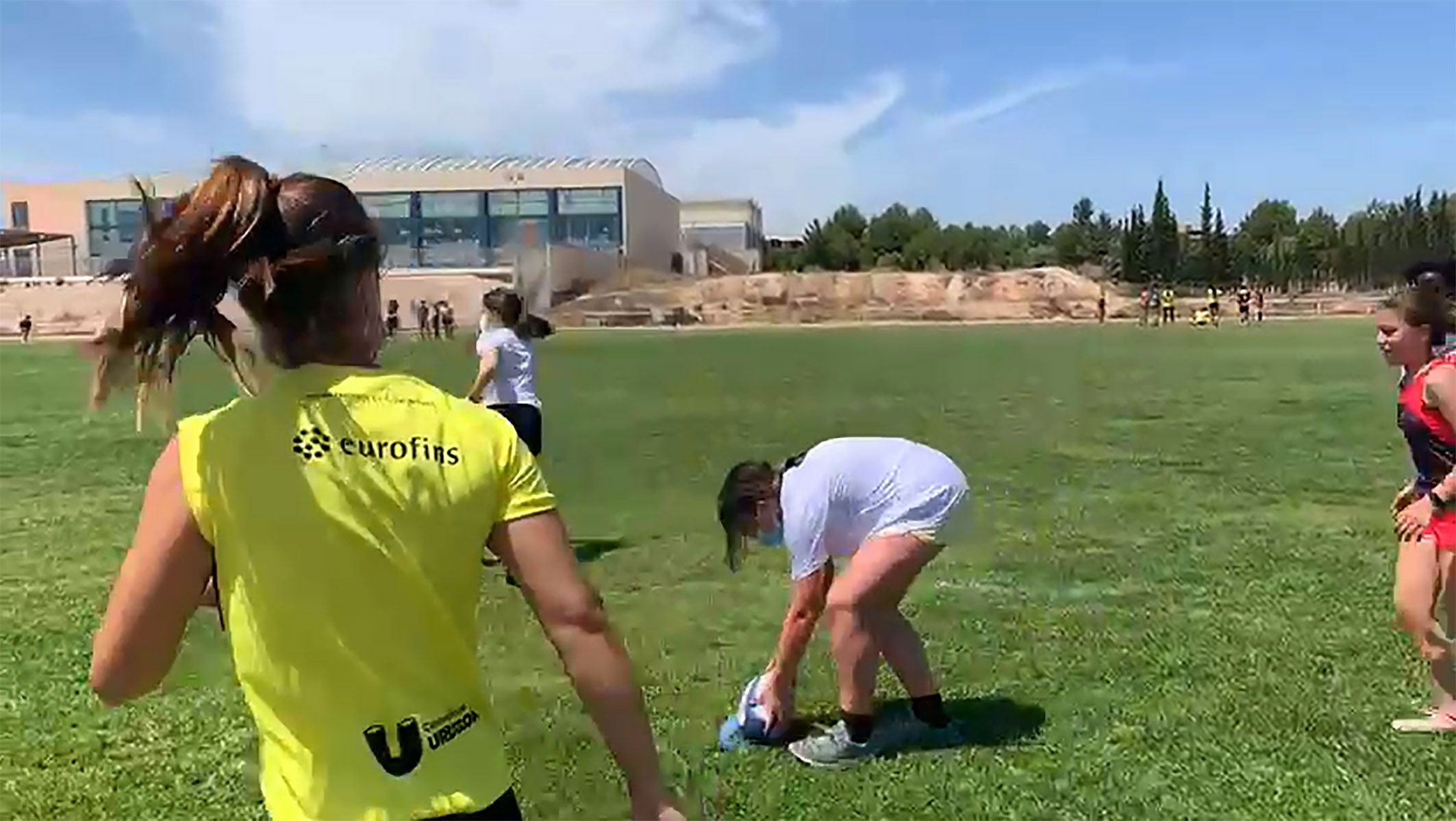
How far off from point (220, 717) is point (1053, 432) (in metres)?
13.9

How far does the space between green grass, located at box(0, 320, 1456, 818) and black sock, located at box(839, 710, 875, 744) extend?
0.17 m

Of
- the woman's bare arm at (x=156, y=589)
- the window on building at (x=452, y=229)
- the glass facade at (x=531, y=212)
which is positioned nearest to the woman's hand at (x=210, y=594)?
the woman's bare arm at (x=156, y=589)

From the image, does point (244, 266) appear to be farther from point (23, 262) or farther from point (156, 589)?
point (23, 262)

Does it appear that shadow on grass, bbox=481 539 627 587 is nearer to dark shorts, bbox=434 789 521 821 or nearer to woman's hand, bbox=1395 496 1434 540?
woman's hand, bbox=1395 496 1434 540

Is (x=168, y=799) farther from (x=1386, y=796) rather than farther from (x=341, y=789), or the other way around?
(x=1386, y=796)

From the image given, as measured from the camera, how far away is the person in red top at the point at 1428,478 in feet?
19.2

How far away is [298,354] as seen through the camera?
85.2 inches

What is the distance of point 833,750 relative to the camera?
5.91 metres

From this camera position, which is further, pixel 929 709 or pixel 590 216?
pixel 590 216

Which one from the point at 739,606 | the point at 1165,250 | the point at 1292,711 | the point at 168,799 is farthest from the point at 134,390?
the point at 1165,250

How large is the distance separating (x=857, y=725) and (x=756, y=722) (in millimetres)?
451

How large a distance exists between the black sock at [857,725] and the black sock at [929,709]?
16.1 inches

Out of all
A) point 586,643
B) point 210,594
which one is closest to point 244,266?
point 210,594

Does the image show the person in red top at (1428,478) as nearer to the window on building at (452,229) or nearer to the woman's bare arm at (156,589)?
the woman's bare arm at (156,589)
